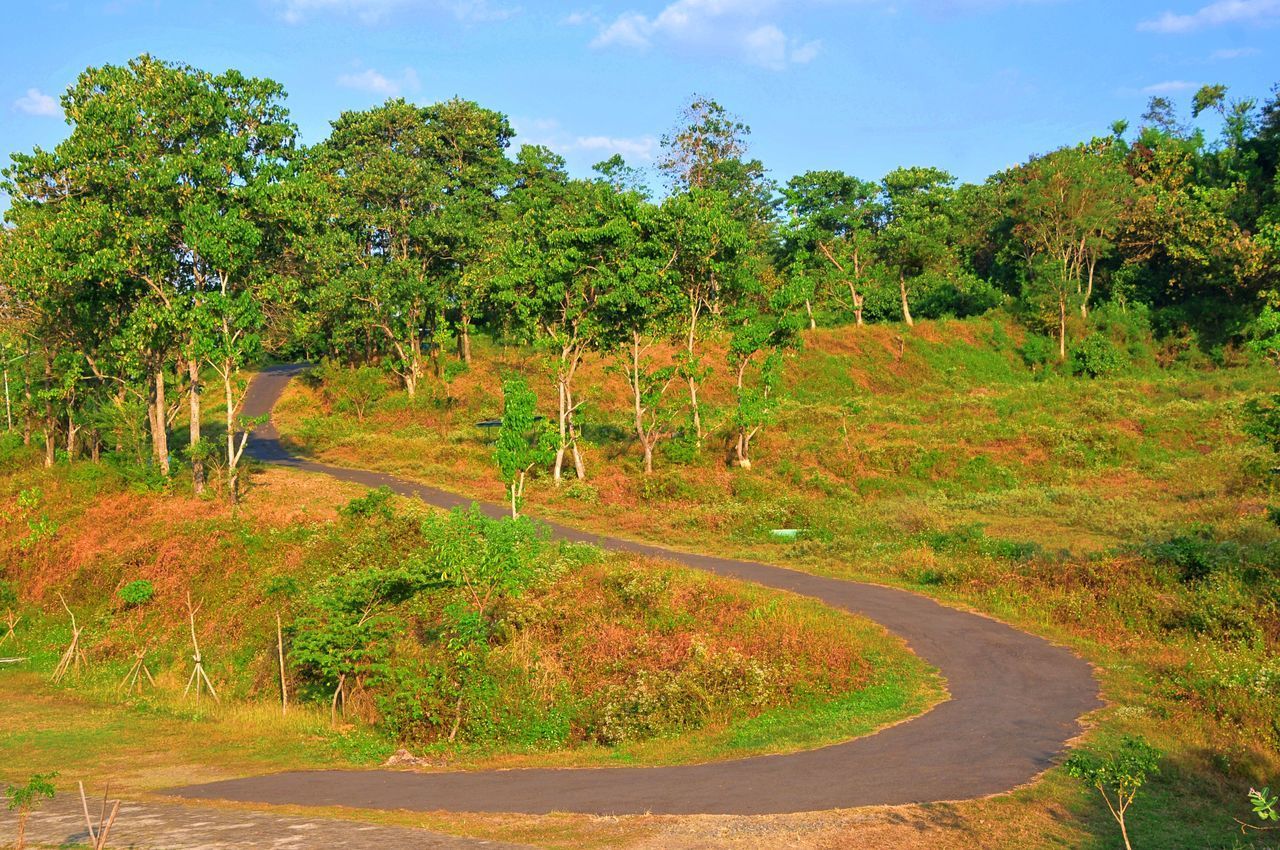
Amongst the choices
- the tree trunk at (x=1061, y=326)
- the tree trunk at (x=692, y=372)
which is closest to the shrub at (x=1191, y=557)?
the tree trunk at (x=692, y=372)

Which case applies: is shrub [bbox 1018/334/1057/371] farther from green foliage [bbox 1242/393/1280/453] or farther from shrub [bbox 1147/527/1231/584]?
green foliage [bbox 1242/393/1280/453]

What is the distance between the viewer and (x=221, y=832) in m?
12.2

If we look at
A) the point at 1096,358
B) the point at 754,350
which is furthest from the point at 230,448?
the point at 1096,358

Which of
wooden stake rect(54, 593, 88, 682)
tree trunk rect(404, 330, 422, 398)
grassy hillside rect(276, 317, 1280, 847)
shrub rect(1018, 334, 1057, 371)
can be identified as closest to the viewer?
grassy hillside rect(276, 317, 1280, 847)

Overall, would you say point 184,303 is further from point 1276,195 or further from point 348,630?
point 1276,195

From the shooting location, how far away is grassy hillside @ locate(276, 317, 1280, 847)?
1584cm

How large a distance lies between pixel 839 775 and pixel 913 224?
55400 mm

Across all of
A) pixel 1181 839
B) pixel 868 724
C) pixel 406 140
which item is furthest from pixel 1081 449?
pixel 406 140

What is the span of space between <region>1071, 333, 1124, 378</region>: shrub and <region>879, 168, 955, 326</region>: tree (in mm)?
10299

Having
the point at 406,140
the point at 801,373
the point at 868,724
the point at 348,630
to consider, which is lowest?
the point at 868,724

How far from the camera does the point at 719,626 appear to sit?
20516mm

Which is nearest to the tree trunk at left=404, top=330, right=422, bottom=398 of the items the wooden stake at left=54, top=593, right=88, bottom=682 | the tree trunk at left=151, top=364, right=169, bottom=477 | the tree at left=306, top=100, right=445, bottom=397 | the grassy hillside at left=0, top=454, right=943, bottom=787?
the tree at left=306, top=100, right=445, bottom=397

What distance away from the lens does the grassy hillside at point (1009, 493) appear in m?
15.8

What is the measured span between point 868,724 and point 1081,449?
27931mm
